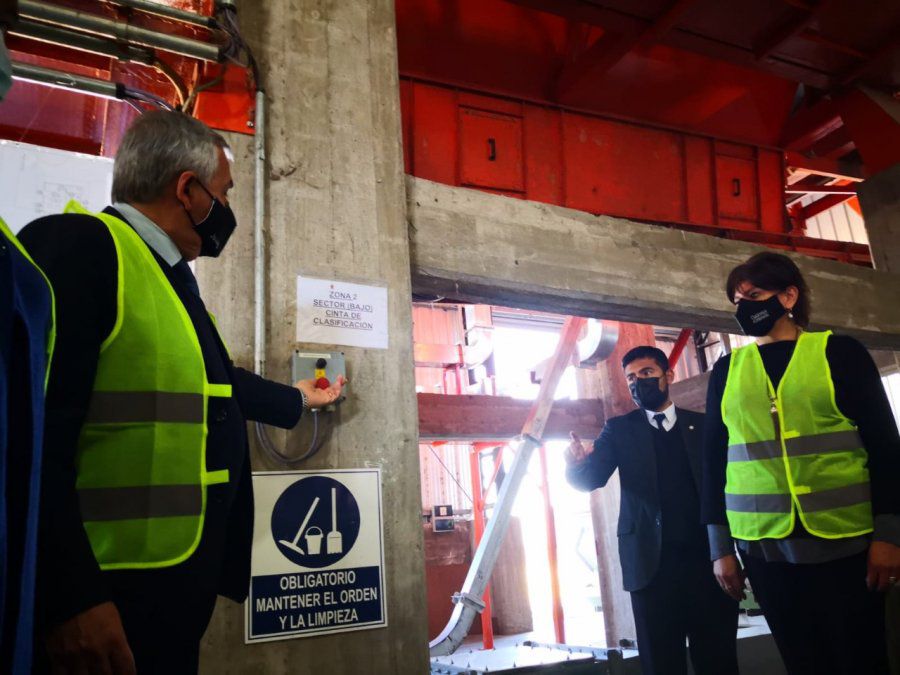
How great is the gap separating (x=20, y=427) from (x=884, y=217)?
18.2 ft

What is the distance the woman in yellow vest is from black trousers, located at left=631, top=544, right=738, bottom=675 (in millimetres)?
533

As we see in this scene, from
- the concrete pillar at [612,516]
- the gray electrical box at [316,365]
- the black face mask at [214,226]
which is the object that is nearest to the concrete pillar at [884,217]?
the concrete pillar at [612,516]

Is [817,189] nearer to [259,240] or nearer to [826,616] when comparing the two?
[826,616]

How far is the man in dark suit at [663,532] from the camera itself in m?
2.96

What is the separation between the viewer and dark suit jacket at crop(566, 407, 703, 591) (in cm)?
308

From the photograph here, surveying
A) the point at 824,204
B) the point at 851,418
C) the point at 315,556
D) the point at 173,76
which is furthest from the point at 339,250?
the point at 824,204

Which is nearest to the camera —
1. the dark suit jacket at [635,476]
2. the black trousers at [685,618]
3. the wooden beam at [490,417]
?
the black trousers at [685,618]

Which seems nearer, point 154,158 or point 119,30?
point 154,158

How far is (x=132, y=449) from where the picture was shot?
131 centimetres

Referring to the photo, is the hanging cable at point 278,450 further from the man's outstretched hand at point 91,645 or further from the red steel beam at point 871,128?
the red steel beam at point 871,128

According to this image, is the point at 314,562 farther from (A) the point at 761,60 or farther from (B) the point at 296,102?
(A) the point at 761,60

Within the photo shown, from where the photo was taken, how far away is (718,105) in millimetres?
4828

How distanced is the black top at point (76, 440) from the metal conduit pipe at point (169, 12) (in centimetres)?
147

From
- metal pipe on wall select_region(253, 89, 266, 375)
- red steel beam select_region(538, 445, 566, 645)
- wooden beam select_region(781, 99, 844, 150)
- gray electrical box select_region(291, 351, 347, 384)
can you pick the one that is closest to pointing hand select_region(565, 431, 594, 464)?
gray electrical box select_region(291, 351, 347, 384)
